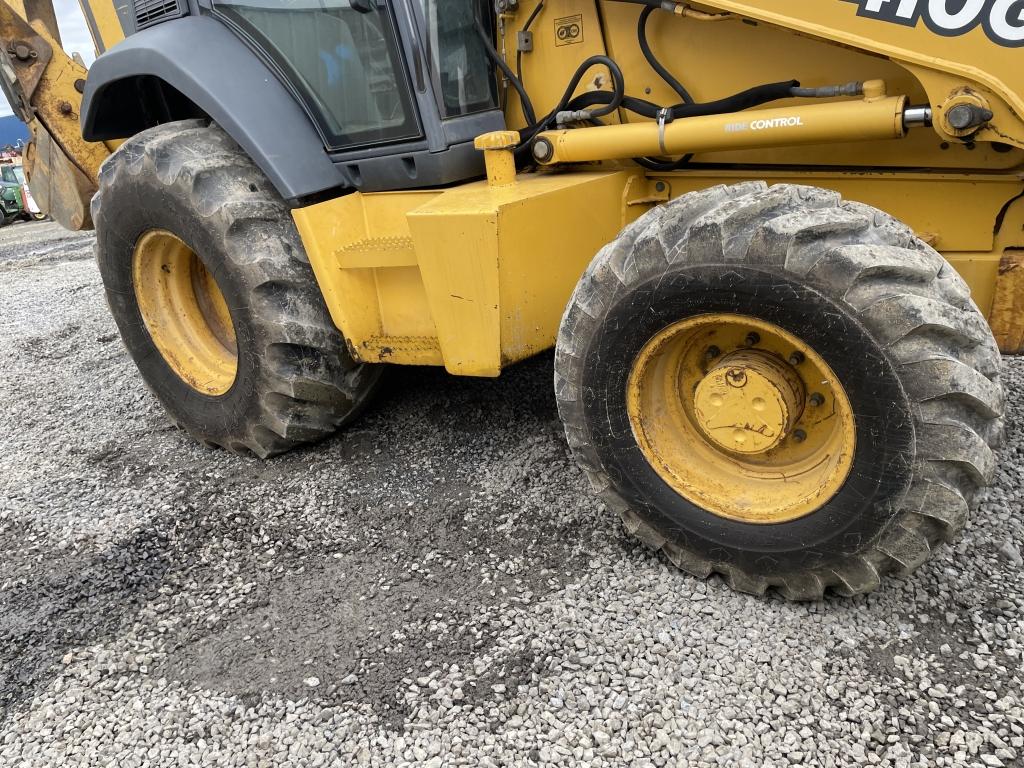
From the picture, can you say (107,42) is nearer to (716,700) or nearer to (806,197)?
(806,197)

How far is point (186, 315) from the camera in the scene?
3627mm

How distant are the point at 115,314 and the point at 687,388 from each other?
2.57m

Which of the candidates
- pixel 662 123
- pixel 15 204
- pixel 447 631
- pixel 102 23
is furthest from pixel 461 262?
pixel 15 204

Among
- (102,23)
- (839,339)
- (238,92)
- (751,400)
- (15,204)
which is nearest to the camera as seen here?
(839,339)

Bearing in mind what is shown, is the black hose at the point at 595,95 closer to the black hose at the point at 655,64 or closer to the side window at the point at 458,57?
the black hose at the point at 655,64

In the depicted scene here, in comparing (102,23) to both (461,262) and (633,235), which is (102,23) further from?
(633,235)

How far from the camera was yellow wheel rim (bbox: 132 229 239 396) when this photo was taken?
3.50 m

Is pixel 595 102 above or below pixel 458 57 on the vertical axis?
below

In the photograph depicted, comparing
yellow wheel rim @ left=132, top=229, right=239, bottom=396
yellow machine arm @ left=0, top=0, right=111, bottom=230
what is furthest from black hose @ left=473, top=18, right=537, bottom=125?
yellow machine arm @ left=0, top=0, right=111, bottom=230

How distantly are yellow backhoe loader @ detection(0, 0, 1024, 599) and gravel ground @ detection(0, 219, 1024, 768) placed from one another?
208 mm

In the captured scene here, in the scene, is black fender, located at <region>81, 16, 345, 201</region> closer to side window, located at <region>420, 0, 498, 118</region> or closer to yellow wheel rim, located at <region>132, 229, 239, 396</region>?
side window, located at <region>420, 0, 498, 118</region>

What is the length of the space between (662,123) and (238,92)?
60.6 inches

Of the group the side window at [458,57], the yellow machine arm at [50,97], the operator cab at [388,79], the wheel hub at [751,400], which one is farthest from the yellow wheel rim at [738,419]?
the yellow machine arm at [50,97]

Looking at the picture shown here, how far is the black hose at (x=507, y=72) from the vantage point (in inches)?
111
